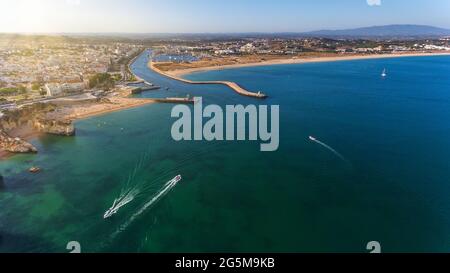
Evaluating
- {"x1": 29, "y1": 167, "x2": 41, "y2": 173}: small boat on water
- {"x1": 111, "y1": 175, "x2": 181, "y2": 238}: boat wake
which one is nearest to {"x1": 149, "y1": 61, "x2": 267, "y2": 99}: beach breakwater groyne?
{"x1": 111, "y1": 175, "x2": 181, "y2": 238}: boat wake

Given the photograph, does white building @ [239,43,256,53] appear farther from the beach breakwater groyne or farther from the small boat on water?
the small boat on water

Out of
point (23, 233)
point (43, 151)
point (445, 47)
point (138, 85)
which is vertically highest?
point (445, 47)

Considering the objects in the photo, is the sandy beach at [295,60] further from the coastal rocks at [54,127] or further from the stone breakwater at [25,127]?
the coastal rocks at [54,127]

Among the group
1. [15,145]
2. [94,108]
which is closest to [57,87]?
[94,108]

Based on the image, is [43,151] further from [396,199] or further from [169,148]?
[396,199]

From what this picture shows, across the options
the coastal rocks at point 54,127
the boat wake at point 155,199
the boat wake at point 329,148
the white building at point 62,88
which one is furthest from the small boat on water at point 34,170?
the white building at point 62,88

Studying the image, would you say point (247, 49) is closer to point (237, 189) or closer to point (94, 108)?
point (94, 108)
